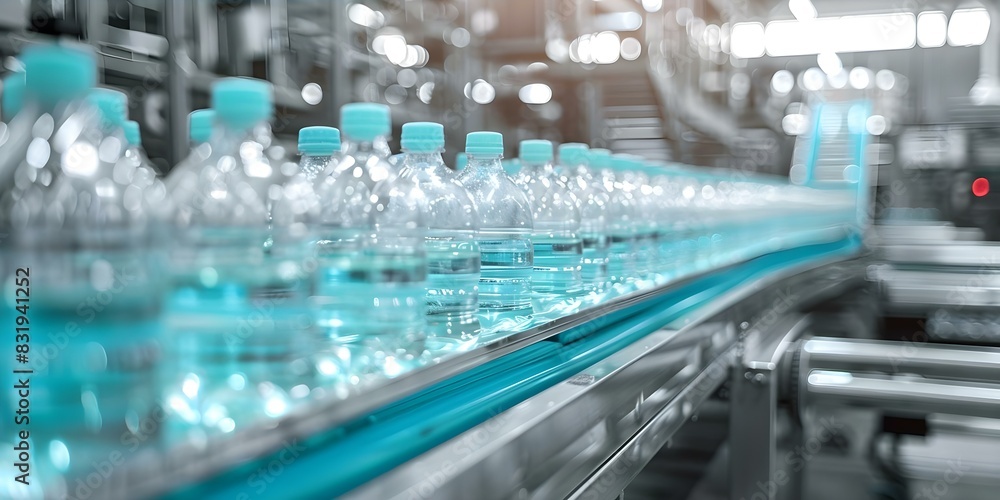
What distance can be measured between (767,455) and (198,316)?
61.1 inches

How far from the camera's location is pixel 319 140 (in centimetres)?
107

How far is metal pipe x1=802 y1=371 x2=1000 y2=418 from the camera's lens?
5.65 ft

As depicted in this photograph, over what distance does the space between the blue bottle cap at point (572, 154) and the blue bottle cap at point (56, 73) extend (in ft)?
4.03

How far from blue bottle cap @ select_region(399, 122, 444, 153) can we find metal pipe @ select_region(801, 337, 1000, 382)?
1.32 metres

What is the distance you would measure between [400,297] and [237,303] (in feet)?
0.77

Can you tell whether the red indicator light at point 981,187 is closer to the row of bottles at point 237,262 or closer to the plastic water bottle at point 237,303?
the row of bottles at point 237,262

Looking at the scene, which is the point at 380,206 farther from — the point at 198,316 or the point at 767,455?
the point at 767,455

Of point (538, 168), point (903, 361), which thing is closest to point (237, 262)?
point (538, 168)

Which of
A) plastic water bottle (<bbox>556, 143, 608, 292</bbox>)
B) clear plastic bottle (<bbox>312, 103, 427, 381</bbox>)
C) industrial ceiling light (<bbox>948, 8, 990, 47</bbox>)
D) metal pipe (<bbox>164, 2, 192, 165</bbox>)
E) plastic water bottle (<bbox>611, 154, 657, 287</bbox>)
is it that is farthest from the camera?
industrial ceiling light (<bbox>948, 8, 990, 47</bbox>)

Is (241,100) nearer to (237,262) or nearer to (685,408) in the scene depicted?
(237,262)

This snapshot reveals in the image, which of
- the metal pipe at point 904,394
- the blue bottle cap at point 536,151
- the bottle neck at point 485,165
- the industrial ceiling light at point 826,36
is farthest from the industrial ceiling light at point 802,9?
the bottle neck at point 485,165

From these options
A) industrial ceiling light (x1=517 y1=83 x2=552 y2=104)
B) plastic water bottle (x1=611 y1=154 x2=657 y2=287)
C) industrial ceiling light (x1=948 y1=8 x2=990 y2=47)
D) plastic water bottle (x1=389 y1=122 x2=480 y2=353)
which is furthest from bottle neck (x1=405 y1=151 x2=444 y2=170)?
industrial ceiling light (x1=948 y1=8 x2=990 y2=47)

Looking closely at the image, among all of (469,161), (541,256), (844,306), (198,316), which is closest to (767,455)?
(541,256)

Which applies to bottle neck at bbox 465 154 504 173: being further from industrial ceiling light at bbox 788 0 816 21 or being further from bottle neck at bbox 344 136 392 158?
industrial ceiling light at bbox 788 0 816 21
